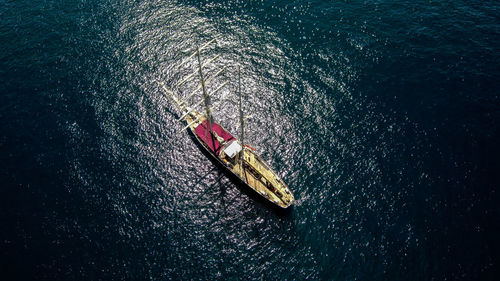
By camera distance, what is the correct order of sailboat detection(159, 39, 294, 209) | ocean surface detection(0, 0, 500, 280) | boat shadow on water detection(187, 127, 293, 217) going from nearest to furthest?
ocean surface detection(0, 0, 500, 280)
sailboat detection(159, 39, 294, 209)
boat shadow on water detection(187, 127, 293, 217)

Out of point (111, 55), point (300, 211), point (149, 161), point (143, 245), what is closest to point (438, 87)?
point (300, 211)

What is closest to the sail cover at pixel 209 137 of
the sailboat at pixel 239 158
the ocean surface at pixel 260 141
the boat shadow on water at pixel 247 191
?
the sailboat at pixel 239 158

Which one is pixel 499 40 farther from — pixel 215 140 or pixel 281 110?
pixel 215 140

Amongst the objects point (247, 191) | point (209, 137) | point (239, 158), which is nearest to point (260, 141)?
point (239, 158)

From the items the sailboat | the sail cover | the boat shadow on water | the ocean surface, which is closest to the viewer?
the ocean surface

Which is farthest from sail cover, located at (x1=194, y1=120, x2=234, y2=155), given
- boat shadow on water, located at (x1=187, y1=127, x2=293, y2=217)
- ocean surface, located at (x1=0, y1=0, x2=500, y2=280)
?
ocean surface, located at (x1=0, y1=0, x2=500, y2=280)

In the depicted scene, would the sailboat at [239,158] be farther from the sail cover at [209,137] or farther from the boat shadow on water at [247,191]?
the boat shadow on water at [247,191]

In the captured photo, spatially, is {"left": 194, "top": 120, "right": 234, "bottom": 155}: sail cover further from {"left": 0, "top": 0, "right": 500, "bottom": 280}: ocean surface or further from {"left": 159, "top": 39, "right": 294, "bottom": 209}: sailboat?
{"left": 0, "top": 0, "right": 500, "bottom": 280}: ocean surface

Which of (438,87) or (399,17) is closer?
(438,87)

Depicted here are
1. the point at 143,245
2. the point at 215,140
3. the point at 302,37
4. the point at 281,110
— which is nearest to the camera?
the point at 143,245
